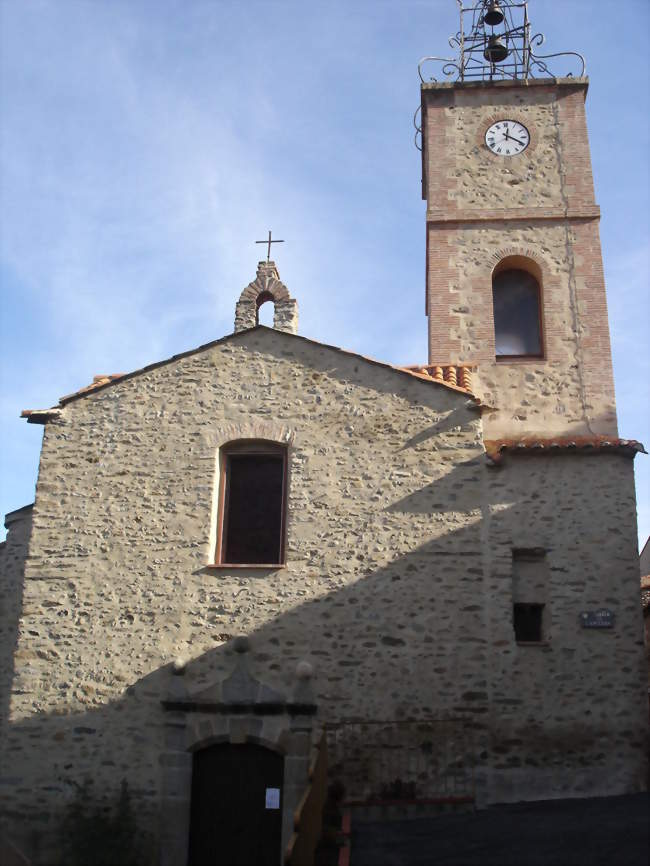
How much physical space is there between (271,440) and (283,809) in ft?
15.2

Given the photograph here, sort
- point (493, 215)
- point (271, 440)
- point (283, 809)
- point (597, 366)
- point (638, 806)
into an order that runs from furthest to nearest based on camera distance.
→ point (493, 215) < point (597, 366) < point (271, 440) < point (283, 809) < point (638, 806)

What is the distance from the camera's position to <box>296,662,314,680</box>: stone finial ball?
1017cm

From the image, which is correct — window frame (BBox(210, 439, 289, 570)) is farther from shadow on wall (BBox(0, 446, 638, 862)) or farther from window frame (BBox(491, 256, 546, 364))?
window frame (BBox(491, 256, 546, 364))

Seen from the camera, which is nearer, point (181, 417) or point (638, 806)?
point (638, 806)

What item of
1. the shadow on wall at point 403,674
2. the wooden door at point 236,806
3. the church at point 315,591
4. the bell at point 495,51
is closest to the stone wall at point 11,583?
the church at point 315,591

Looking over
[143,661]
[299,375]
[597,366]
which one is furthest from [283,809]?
[597,366]

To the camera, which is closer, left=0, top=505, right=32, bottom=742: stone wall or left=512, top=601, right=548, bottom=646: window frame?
left=512, top=601, right=548, bottom=646: window frame

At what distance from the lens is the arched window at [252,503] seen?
36.7 ft

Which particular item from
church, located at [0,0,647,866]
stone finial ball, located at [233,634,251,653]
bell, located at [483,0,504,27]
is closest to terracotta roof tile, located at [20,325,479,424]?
church, located at [0,0,647,866]

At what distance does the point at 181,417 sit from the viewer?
1177 centimetres

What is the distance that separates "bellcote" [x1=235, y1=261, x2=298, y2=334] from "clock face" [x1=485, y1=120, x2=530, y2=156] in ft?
15.1

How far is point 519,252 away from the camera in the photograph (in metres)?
13.5

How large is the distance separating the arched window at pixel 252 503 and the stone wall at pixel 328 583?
0.25 meters

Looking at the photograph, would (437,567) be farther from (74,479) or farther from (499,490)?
(74,479)
